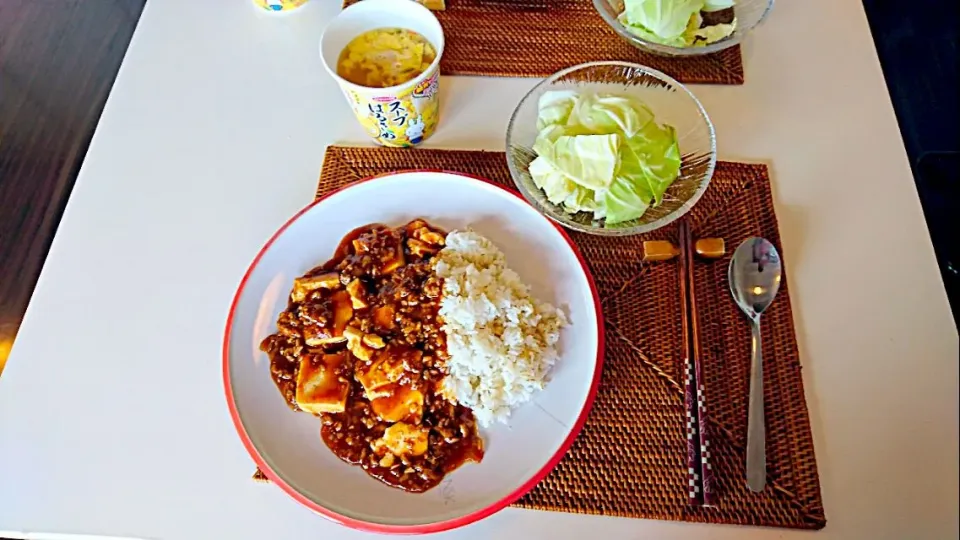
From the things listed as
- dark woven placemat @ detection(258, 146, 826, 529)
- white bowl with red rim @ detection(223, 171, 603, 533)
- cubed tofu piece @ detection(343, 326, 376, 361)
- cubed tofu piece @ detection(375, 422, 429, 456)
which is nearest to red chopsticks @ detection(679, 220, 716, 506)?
dark woven placemat @ detection(258, 146, 826, 529)

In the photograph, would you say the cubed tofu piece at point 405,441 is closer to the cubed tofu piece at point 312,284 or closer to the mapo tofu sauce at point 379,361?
the mapo tofu sauce at point 379,361

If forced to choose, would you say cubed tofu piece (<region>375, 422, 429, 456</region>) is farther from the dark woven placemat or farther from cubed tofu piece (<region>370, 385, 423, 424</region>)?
the dark woven placemat

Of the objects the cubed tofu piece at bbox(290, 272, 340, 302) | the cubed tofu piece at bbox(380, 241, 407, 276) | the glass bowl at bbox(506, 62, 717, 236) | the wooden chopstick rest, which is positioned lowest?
the cubed tofu piece at bbox(290, 272, 340, 302)

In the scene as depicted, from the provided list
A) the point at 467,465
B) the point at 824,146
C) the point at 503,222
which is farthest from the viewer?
the point at 824,146

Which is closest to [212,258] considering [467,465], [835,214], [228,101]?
[228,101]

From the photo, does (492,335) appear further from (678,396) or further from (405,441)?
(678,396)

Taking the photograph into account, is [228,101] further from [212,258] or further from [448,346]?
[448,346]
